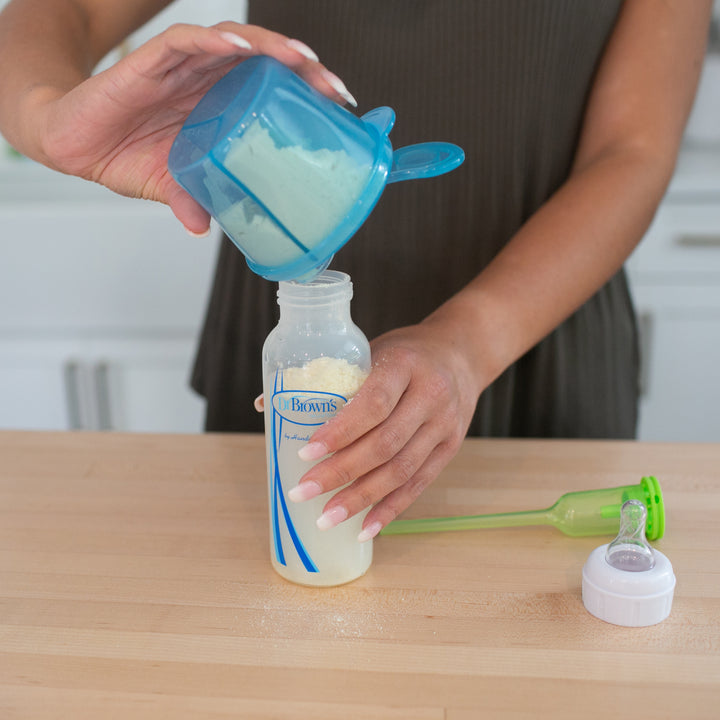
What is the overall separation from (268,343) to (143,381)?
124 centimetres

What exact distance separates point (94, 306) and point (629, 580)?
4.62 ft

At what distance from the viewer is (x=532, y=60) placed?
887 millimetres

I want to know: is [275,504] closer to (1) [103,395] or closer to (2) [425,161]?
(2) [425,161]

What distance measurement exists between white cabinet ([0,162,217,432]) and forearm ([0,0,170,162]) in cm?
75

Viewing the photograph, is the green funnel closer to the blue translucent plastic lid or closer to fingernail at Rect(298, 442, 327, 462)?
fingernail at Rect(298, 442, 327, 462)

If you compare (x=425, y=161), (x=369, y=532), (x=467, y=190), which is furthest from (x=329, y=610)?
(x=467, y=190)

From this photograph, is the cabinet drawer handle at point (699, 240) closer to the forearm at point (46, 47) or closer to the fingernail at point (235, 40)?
the forearm at point (46, 47)

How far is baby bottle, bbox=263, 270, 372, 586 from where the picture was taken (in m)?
0.55

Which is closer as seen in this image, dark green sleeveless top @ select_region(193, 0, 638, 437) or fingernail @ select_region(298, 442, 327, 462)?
fingernail @ select_region(298, 442, 327, 462)

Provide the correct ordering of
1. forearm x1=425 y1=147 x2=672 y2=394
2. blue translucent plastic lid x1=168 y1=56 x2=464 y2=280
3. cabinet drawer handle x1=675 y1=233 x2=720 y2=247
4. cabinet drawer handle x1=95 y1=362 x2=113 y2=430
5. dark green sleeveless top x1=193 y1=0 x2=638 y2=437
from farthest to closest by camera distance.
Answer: cabinet drawer handle x1=95 y1=362 x2=113 y2=430 → cabinet drawer handle x1=675 y1=233 x2=720 y2=247 → dark green sleeveless top x1=193 y1=0 x2=638 y2=437 → forearm x1=425 y1=147 x2=672 y2=394 → blue translucent plastic lid x1=168 y1=56 x2=464 y2=280

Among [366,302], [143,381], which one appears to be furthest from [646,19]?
[143,381]

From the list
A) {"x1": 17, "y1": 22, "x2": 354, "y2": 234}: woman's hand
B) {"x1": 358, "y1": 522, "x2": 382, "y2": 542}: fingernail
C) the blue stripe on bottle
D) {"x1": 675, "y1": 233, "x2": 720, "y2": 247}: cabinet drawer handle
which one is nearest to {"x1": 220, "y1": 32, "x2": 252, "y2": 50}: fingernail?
{"x1": 17, "y1": 22, "x2": 354, "y2": 234}: woman's hand

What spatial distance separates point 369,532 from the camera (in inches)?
22.8

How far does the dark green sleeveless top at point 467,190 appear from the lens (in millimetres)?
879
